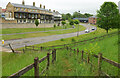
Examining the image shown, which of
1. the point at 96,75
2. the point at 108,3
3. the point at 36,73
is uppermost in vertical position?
the point at 108,3

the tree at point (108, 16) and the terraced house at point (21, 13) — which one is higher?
the terraced house at point (21, 13)

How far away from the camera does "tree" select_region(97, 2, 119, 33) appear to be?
112 ft

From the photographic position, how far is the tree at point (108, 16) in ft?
112

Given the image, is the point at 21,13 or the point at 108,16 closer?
the point at 108,16

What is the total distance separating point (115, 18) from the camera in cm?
3362

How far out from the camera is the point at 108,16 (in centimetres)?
3506

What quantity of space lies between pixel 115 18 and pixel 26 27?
3891cm

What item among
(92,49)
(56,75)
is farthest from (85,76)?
(92,49)

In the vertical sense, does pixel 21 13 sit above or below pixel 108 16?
above

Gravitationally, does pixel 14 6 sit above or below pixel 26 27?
above

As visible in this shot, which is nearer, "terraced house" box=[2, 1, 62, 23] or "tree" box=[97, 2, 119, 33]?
"tree" box=[97, 2, 119, 33]

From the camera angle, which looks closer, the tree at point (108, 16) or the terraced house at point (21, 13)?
the tree at point (108, 16)

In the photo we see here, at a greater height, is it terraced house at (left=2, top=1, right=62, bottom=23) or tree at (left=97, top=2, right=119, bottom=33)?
terraced house at (left=2, top=1, right=62, bottom=23)

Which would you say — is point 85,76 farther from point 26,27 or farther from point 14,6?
point 14,6
